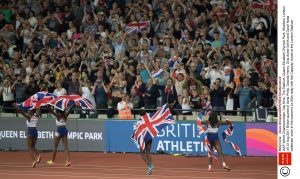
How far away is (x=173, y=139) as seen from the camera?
23.9 meters

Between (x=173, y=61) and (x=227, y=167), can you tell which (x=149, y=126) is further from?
(x=173, y=61)

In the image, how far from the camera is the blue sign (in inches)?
903

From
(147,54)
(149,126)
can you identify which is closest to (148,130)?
(149,126)

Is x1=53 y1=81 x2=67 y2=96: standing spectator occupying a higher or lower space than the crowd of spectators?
lower

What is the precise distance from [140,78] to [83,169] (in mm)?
4417

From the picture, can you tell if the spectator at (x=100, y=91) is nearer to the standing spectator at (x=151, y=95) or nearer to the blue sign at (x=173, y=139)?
the blue sign at (x=173, y=139)

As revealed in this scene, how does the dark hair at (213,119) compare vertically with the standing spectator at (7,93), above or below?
below

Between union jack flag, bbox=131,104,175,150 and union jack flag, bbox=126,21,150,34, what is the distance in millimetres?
7453

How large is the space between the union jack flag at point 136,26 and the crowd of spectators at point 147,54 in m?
0.13

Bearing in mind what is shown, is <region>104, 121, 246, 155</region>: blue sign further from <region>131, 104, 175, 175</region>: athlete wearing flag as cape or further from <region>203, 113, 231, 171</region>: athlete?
<region>131, 104, 175, 175</region>: athlete wearing flag as cape

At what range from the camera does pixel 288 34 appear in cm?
610

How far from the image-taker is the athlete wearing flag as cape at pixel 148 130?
739 inches

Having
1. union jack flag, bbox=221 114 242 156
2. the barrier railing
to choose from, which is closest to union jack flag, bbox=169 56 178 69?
the barrier railing

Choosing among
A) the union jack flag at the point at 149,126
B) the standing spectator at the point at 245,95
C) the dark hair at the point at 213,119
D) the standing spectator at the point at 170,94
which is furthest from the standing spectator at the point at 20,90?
the dark hair at the point at 213,119
